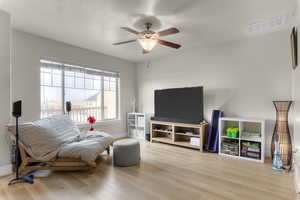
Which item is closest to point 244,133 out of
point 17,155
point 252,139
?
point 252,139

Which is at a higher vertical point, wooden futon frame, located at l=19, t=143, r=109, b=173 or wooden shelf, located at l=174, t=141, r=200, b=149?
wooden futon frame, located at l=19, t=143, r=109, b=173

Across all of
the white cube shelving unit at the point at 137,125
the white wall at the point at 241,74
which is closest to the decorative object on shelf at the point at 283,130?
the white wall at the point at 241,74

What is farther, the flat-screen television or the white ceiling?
the flat-screen television

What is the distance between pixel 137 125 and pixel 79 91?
2.03 m

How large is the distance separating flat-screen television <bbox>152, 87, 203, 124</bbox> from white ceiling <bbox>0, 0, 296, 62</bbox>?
4.29ft

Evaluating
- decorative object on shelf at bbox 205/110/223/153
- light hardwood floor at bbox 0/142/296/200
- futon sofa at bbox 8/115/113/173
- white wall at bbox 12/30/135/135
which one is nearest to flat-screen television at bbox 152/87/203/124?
decorative object on shelf at bbox 205/110/223/153

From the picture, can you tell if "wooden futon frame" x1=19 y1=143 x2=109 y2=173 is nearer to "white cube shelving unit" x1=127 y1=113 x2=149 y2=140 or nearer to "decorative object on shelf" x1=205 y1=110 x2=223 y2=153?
"white cube shelving unit" x1=127 y1=113 x2=149 y2=140

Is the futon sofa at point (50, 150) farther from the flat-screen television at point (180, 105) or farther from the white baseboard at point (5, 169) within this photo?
the flat-screen television at point (180, 105)

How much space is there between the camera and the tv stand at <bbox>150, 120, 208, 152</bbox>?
3.72 meters

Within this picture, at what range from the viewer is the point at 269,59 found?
3205mm

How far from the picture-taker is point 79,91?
13.7 feet

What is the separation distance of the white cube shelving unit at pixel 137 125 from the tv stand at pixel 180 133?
0.33 meters

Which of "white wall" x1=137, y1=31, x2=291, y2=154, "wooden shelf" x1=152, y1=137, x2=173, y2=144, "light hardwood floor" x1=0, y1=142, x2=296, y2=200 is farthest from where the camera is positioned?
"wooden shelf" x1=152, y1=137, x2=173, y2=144

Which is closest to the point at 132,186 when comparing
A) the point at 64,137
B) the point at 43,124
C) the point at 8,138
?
the point at 64,137
